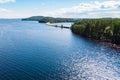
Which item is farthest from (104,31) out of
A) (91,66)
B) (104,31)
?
(91,66)

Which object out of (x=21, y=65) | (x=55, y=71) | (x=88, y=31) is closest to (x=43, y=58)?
(x=21, y=65)

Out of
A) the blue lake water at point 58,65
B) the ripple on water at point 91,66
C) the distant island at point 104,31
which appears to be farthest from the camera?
the distant island at point 104,31

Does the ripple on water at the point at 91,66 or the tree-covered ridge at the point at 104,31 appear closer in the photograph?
the ripple on water at the point at 91,66

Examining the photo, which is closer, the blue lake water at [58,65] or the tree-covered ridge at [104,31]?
the blue lake water at [58,65]

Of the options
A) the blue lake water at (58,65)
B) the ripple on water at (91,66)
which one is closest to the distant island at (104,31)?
the blue lake water at (58,65)

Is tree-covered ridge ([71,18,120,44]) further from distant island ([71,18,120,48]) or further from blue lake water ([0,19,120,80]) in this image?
blue lake water ([0,19,120,80])

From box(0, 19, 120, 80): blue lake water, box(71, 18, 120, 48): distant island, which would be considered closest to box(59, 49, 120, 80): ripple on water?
box(0, 19, 120, 80): blue lake water

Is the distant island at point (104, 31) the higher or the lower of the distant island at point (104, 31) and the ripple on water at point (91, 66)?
the higher

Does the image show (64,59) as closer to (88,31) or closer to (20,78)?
(20,78)

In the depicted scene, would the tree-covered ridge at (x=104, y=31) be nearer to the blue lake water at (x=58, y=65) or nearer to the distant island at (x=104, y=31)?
the distant island at (x=104, y=31)

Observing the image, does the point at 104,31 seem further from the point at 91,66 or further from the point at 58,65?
the point at 58,65

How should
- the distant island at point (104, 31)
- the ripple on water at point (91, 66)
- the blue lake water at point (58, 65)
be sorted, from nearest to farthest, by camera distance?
the blue lake water at point (58, 65) → the ripple on water at point (91, 66) → the distant island at point (104, 31)
